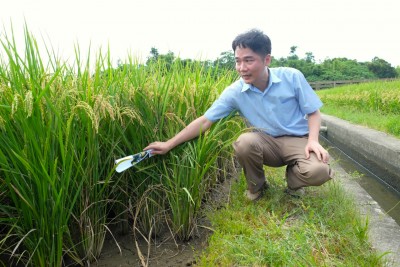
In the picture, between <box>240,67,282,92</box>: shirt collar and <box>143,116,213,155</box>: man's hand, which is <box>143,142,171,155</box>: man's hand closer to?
<box>143,116,213,155</box>: man's hand

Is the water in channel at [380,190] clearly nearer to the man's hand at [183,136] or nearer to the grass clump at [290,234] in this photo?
the grass clump at [290,234]

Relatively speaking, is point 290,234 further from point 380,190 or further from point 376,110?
point 376,110

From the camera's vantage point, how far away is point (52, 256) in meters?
1.82

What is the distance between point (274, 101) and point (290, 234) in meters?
0.99

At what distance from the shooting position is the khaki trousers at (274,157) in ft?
8.28

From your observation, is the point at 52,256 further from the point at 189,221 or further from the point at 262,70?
the point at 262,70

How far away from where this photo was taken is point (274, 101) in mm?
2643

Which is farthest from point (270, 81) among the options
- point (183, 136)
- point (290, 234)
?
point (290, 234)

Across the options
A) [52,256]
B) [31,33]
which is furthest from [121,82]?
[52,256]

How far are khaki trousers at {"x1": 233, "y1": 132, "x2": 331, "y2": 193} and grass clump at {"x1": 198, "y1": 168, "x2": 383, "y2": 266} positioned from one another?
0.14 m

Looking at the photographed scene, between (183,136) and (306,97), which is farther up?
(306,97)

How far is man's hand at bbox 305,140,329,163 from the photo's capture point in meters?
2.41

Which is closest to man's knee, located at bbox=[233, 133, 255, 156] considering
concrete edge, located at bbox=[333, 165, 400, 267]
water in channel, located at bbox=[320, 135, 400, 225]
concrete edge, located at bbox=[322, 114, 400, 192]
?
concrete edge, located at bbox=[333, 165, 400, 267]

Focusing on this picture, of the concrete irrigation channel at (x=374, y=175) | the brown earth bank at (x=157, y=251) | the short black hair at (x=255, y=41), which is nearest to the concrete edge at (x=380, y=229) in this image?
the concrete irrigation channel at (x=374, y=175)
